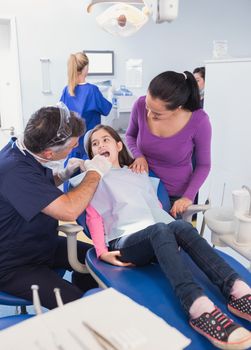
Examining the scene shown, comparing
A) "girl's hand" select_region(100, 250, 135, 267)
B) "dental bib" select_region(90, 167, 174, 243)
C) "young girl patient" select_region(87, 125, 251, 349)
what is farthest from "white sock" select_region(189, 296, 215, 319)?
"dental bib" select_region(90, 167, 174, 243)

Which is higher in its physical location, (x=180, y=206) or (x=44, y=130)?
(x=44, y=130)

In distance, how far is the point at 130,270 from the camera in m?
1.33

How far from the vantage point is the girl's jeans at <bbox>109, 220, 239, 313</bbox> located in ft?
3.57

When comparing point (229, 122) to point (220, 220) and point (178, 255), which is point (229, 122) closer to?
point (220, 220)

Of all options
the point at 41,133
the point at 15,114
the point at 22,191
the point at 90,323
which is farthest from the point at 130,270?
the point at 15,114

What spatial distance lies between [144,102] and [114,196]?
0.49 m

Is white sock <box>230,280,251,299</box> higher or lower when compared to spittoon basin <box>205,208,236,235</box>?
lower

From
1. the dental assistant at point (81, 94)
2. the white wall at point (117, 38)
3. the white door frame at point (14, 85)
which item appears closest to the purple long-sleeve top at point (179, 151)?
the dental assistant at point (81, 94)

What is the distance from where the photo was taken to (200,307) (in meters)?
1.01

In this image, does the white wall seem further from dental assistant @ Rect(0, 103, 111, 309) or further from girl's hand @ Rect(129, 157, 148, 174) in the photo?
dental assistant @ Rect(0, 103, 111, 309)

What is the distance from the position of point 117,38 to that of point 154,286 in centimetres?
342

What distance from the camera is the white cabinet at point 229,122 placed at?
2.03 m

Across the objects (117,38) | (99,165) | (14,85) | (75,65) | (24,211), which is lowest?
(24,211)

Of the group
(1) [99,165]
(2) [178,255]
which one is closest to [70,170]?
(1) [99,165]
